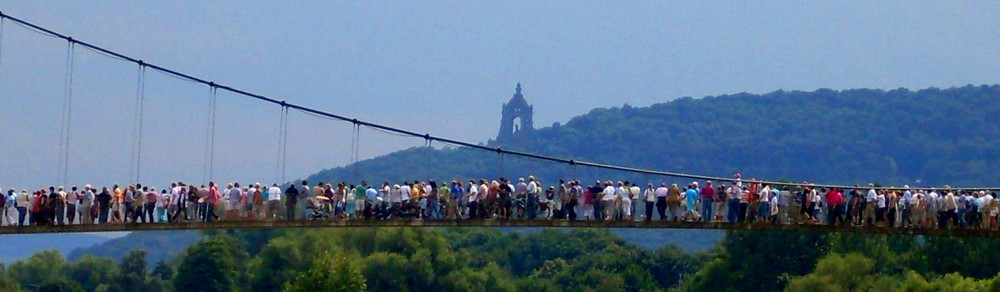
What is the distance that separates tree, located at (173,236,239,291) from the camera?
6102 inches

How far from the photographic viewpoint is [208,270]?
6147 inches

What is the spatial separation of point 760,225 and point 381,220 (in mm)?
11021

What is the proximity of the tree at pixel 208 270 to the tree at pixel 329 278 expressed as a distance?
52.5 ft

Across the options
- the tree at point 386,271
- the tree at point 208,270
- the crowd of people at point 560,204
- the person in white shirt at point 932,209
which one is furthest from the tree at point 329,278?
the person in white shirt at point 932,209

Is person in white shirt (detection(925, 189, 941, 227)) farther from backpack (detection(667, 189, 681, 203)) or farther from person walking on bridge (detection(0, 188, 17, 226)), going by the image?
person walking on bridge (detection(0, 188, 17, 226))

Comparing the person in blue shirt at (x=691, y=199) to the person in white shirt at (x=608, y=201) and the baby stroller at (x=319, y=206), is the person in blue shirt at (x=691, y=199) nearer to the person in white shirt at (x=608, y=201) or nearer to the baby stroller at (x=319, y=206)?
the person in white shirt at (x=608, y=201)

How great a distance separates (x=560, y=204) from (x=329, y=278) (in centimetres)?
6162

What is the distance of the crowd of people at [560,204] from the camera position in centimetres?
7112

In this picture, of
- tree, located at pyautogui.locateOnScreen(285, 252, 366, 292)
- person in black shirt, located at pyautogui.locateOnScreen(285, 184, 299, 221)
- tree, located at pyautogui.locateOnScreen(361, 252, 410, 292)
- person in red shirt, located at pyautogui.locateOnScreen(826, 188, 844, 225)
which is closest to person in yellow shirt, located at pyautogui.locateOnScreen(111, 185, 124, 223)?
person in black shirt, located at pyautogui.locateOnScreen(285, 184, 299, 221)

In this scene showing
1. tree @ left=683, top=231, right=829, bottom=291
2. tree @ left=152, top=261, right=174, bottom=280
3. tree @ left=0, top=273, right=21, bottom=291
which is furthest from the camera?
tree @ left=152, top=261, right=174, bottom=280

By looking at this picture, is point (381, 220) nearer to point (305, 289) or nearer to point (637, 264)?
point (305, 289)

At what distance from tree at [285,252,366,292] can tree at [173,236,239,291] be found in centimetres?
1601

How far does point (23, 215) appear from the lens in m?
69.4

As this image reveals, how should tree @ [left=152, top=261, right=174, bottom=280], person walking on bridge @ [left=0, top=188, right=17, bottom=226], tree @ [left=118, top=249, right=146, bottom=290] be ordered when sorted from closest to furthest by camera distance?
person walking on bridge @ [left=0, top=188, right=17, bottom=226], tree @ [left=118, top=249, right=146, bottom=290], tree @ [left=152, top=261, right=174, bottom=280]
